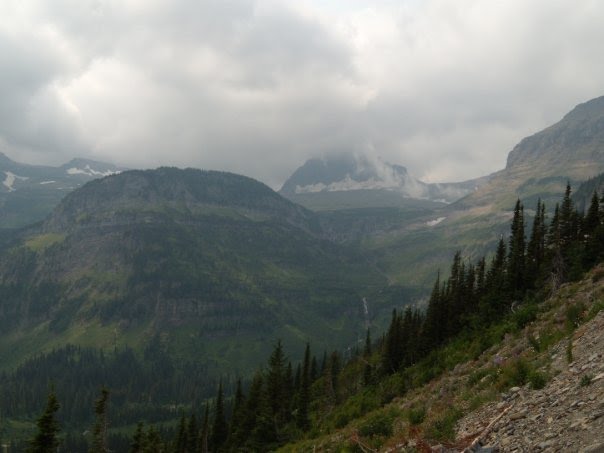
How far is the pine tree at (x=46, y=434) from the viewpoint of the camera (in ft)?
135

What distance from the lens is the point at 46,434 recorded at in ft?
136

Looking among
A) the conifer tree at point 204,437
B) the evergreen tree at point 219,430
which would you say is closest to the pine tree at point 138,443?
the conifer tree at point 204,437

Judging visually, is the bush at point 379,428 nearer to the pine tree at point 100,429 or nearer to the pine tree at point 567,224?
the pine tree at point 100,429

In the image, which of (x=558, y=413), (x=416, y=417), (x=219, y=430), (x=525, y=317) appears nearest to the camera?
(x=558, y=413)

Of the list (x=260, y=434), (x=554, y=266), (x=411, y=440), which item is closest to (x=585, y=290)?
(x=554, y=266)

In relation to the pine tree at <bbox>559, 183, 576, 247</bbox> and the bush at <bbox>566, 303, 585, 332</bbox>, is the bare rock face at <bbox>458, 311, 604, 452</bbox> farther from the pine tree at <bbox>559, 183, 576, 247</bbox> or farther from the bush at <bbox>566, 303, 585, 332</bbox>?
the pine tree at <bbox>559, 183, 576, 247</bbox>

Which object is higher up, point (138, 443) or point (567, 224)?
point (567, 224)

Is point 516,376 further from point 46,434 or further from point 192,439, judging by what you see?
point 192,439

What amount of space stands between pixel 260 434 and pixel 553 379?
63.5m

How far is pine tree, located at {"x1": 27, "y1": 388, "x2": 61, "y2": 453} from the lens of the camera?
41.1m

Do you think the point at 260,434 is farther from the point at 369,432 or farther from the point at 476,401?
the point at 476,401

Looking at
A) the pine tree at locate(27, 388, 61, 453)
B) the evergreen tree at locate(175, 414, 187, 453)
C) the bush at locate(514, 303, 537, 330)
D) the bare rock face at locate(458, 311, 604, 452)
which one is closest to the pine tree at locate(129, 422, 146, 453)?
the evergreen tree at locate(175, 414, 187, 453)

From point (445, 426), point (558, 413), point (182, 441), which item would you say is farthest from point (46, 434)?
point (182, 441)

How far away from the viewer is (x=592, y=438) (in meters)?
11.8
